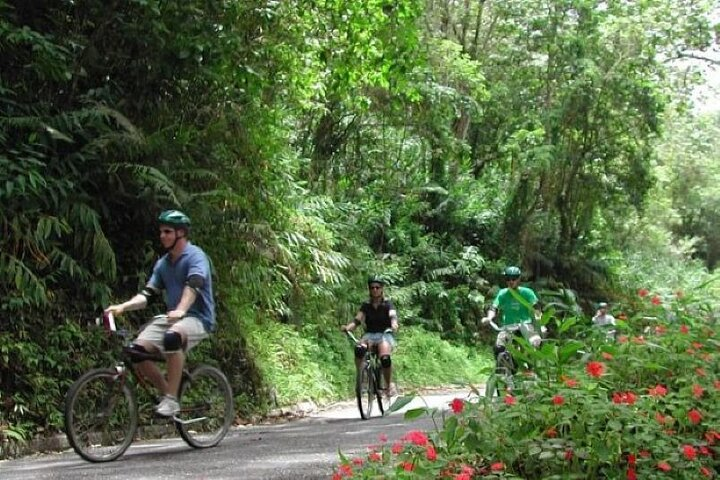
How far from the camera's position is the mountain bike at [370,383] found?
41.6ft

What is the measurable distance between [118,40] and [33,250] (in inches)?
132

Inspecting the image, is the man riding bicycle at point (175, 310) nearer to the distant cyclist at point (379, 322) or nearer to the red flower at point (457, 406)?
the red flower at point (457, 406)

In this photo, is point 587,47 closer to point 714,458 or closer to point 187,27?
point 187,27

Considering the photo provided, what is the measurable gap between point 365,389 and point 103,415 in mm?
5102

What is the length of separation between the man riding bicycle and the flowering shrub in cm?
326

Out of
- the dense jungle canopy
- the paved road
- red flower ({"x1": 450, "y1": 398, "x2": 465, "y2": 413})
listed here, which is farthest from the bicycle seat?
red flower ({"x1": 450, "y1": 398, "x2": 465, "y2": 413})

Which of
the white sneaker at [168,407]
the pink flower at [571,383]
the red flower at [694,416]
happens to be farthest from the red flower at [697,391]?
the white sneaker at [168,407]

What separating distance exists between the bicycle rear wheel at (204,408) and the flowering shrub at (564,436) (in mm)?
3721

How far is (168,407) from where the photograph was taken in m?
8.34

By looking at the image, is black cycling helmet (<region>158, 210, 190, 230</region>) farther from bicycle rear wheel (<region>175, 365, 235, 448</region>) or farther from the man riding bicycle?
bicycle rear wheel (<region>175, 365, 235, 448</region>)

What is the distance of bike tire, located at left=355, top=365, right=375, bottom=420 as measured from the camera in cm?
1265

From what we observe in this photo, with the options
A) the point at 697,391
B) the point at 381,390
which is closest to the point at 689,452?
the point at 697,391

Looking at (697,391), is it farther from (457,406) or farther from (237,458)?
(237,458)

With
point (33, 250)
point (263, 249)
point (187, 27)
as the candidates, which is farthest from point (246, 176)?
point (33, 250)
